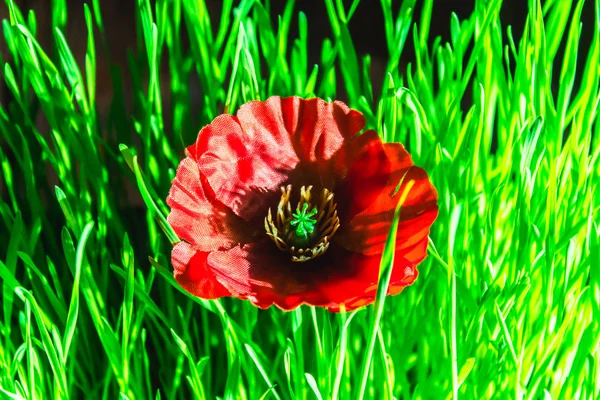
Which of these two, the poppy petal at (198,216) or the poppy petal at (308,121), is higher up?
the poppy petal at (308,121)

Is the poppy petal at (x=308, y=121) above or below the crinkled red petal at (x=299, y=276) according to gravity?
above

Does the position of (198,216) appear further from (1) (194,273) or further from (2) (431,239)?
(2) (431,239)

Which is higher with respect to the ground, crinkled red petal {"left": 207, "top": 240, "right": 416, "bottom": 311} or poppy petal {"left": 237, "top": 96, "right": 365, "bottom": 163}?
poppy petal {"left": 237, "top": 96, "right": 365, "bottom": 163}

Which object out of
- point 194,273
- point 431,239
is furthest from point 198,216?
point 431,239

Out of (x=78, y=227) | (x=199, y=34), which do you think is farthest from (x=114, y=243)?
(x=199, y=34)
